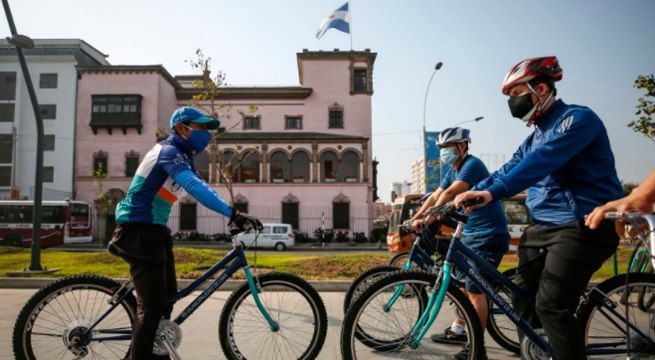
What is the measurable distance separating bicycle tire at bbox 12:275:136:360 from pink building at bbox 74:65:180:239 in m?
35.8

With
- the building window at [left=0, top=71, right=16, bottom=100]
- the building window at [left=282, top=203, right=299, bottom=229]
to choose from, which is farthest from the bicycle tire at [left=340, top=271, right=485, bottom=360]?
the building window at [left=0, top=71, right=16, bottom=100]

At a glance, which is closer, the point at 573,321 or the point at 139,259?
the point at 573,321

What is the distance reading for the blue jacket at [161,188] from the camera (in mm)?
3148

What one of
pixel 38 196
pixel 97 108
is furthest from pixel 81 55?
pixel 38 196

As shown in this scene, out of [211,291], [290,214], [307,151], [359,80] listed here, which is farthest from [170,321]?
[359,80]

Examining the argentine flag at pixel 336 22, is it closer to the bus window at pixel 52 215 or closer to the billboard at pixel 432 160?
the billboard at pixel 432 160

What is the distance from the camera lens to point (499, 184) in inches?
109

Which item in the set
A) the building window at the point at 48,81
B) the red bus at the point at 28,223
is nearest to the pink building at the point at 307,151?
the red bus at the point at 28,223

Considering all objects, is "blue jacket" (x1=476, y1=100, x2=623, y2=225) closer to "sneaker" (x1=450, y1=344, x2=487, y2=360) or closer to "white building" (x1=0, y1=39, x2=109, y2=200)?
"sneaker" (x1=450, y1=344, x2=487, y2=360)

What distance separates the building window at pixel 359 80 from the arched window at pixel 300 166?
306 inches

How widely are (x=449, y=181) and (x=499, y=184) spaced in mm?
2427

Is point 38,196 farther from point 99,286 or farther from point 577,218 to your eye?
point 577,218

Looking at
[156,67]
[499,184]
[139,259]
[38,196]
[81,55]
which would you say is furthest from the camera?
[81,55]

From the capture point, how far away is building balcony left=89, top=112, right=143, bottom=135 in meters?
36.2
